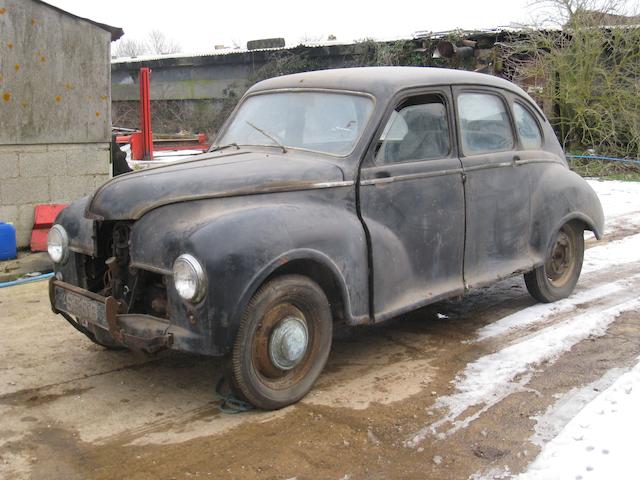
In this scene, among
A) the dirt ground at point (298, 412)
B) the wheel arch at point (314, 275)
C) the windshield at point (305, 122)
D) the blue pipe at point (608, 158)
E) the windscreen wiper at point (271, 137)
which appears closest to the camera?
the dirt ground at point (298, 412)

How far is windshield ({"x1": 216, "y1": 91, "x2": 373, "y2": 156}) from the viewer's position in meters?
4.66

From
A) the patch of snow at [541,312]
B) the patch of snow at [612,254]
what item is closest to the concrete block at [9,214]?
the patch of snow at [541,312]

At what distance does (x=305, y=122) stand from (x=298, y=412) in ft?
6.51

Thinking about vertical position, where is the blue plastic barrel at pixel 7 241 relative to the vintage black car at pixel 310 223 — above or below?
below

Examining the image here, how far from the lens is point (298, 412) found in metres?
3.99

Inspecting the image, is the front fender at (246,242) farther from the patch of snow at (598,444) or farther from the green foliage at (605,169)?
the green foliage at (605,169)

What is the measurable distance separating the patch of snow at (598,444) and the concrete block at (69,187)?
6417mm

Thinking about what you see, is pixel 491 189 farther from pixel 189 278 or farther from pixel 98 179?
pixel 98 179

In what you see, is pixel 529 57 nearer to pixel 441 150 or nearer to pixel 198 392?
pixel 441 150

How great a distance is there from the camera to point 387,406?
4.06 metres

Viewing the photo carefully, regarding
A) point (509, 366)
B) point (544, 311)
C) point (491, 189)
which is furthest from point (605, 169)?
point (509, 366)

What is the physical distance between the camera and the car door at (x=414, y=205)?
4.49m

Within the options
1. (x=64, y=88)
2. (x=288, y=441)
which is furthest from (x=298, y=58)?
(x=288, y=441)

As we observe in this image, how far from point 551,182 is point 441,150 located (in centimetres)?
131
